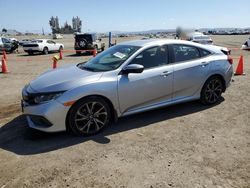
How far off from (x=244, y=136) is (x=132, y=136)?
198 centimetres

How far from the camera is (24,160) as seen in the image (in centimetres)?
402

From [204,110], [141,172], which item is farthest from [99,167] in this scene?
[204,110]

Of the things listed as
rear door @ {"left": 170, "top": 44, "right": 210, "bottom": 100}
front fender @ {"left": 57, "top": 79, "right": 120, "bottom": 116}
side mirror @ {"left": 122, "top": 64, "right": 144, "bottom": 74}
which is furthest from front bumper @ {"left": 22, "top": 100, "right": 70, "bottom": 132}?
rear door @ {"left": 170, "top": 44, "right": 210, "bottom": 100}

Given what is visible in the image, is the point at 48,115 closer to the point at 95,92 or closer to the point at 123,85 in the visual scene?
the point at 95,92

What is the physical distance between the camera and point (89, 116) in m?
4.73

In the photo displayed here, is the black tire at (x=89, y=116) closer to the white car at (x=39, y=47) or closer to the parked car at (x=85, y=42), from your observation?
the parked car at (x=85, y=42)

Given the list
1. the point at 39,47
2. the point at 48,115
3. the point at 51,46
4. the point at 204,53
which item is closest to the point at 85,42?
the point at 51,46

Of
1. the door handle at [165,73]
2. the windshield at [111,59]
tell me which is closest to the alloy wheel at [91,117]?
the windshield at [111,59]

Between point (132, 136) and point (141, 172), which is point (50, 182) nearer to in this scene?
point (141, 172)

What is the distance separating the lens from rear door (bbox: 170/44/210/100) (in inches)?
222

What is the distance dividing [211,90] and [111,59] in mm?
2535

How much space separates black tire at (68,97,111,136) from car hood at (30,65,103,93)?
326 mm

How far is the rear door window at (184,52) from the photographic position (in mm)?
5721

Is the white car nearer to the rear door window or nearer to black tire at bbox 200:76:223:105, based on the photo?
the rear door window
